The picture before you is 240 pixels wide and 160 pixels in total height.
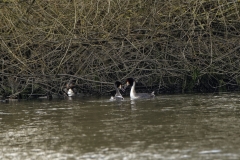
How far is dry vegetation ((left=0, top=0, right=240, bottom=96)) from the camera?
Result: 1756cm

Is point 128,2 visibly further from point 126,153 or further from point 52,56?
point 126,153

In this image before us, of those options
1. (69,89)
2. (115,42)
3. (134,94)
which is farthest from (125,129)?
(69,89)

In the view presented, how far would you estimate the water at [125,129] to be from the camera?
895 cm

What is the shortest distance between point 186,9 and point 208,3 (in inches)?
21.5

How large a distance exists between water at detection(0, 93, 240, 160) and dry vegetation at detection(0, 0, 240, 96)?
1.82 m

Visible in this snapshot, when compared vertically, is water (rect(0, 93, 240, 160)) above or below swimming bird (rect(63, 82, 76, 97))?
below

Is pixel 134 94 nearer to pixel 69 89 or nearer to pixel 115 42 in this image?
pixel 115 42

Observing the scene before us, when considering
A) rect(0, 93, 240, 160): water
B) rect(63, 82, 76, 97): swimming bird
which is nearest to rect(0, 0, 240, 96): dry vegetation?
rect(63, 82, 76, 97): swimming bird

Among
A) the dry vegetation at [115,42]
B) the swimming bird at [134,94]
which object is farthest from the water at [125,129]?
the dry vegetation at [115,42]

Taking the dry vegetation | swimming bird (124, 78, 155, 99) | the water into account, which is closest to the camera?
the water

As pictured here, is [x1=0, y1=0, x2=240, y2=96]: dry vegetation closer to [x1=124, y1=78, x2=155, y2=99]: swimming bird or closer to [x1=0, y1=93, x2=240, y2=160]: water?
[x1=124, y1=78, x2=155, y2=99]: swimming bird

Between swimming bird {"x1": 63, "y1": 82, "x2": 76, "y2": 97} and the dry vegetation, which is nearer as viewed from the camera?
the dry vegetation

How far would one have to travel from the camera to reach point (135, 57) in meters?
18.7

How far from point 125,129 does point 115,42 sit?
681cm
